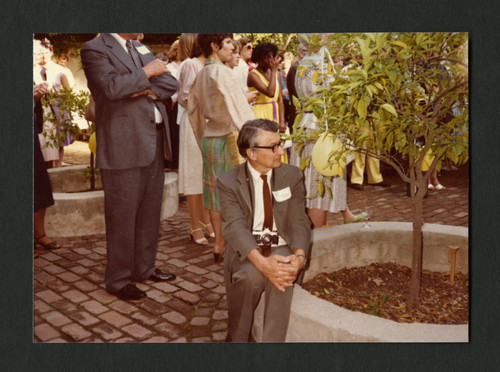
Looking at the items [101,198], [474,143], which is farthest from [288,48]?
[101,198]

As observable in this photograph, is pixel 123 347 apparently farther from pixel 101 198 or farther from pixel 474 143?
pixel 474 143

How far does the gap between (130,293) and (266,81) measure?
305 centimetres

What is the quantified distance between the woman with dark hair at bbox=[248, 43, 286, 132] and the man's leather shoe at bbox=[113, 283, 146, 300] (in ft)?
8.80

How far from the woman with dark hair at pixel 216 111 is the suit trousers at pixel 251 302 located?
4.71 feet

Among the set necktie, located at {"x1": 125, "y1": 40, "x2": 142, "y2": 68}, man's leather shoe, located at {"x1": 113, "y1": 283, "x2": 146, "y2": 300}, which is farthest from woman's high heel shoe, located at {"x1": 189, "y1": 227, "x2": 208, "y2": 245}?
necktie, located at {"x1": 125, "y1": 40, "x2": 142, "y2": 68}

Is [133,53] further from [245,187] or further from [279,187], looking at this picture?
[279,187]

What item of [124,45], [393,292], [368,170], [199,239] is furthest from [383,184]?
[124,45]

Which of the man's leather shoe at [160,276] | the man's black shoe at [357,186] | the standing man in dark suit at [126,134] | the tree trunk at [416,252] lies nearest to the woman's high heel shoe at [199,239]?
the man's leather shoe at [160,276]

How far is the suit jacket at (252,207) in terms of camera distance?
121 inches

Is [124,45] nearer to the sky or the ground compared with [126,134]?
nearer to the sky

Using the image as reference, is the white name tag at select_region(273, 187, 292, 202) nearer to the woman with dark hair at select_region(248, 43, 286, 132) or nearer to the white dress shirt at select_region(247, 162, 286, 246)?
the white dress shirt at select_region(247, 162, 286, 246)

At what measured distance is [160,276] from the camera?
4.19 m

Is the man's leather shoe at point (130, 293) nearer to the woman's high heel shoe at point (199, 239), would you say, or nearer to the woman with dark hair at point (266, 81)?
the woman's high heel shoe at point (199, 239)

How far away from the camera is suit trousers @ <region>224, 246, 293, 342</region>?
2943 mm
